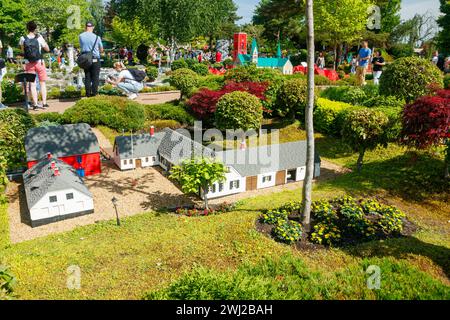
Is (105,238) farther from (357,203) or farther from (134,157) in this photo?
(357,203)

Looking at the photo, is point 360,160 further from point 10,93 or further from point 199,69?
point 199,69

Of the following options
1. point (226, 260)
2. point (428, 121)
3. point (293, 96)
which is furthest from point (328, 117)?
point (226, 260)

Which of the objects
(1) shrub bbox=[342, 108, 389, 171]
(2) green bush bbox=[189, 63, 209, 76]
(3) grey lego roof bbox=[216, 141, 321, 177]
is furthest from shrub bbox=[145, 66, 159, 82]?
(1) shrub bbox=[342, 108, 389, 171]

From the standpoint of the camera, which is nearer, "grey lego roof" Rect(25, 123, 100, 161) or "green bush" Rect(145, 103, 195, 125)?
"grey lego roof" Rect(25, 123, 100, 161)

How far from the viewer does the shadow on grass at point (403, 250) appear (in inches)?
446

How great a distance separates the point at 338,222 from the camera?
45.4 feet

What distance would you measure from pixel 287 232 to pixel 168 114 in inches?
791

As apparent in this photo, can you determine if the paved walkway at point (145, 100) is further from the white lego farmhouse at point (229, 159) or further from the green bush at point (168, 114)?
the white lego farmhouse at point (229, 159)

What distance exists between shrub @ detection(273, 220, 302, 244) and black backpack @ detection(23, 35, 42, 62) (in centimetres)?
1691

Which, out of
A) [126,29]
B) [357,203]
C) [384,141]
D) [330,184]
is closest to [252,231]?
[357,203]

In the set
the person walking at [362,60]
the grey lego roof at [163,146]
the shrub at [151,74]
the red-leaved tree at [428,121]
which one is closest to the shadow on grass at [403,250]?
the red-leaved tree at [428,121]

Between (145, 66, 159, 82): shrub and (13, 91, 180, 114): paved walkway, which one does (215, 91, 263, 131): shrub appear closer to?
(13, 91, 180, 114): paved walkway

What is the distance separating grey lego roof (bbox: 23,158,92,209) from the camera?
53.2 feet
